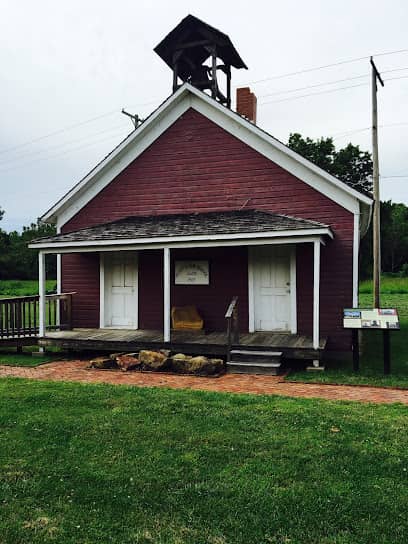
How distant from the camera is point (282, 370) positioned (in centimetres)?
1009

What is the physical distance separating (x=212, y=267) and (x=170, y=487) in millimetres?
8438

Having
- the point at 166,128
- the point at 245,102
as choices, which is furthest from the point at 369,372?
the point at 245,102

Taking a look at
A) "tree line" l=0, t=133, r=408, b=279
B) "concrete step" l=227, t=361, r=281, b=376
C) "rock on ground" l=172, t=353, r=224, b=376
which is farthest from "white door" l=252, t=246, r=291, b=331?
"tree line" l=0, t=133, r=408, b=279

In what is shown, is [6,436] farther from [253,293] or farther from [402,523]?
[253,293]

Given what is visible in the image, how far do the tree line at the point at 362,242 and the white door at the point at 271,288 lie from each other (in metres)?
24.6

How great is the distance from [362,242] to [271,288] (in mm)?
30623

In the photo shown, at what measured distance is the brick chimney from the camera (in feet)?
48.9

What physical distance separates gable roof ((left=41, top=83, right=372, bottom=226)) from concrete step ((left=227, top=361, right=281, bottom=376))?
4.10 m

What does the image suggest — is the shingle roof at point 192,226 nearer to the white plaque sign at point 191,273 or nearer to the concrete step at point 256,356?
the white plaque sign at point 191,273

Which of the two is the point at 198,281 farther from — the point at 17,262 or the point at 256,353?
the point at 17,262

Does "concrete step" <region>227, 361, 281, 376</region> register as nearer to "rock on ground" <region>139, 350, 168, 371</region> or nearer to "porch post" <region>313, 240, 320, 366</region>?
"porch post" <region>313, 240, 320, 366</region>

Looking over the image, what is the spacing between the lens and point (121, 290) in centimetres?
1340

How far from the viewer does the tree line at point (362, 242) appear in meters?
42.5

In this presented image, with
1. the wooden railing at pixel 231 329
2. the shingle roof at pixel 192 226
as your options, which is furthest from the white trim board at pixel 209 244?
the wooden railing at pixel 231 329
